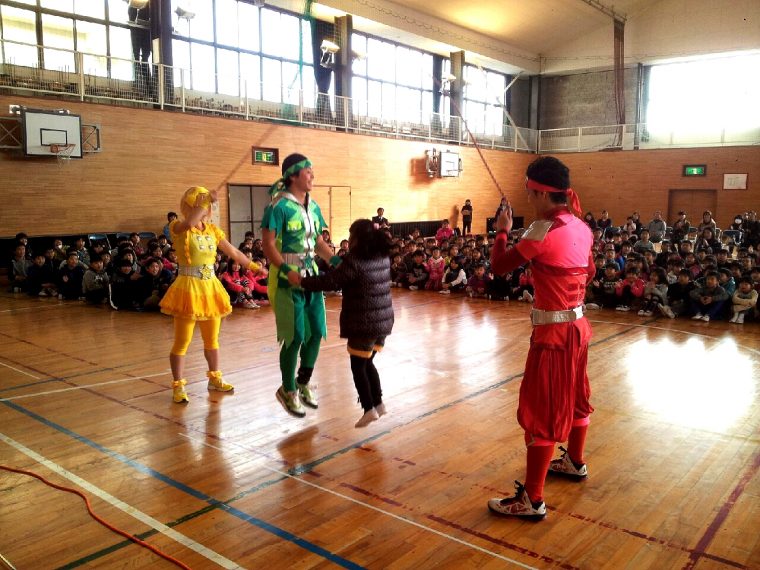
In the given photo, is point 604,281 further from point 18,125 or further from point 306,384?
point 18,125

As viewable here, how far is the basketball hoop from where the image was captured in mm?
12711

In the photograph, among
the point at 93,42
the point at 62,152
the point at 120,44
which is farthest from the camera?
the point at 120,44

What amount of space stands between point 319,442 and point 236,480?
78 centimetres

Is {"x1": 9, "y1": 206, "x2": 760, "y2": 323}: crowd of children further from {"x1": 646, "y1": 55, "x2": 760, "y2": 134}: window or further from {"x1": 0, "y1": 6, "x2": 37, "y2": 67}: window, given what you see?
{"x1": 646, "y1": 55, "x2": 760, "y2": 134}: window

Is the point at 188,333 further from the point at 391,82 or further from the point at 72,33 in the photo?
the point at 391,82

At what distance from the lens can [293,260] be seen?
4652 millimetres

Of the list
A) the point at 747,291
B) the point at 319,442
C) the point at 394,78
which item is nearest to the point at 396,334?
the point at 319,442

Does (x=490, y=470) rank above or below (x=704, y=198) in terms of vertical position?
below

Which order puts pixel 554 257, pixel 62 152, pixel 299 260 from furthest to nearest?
pixel 62 152 → pixel 299 260 → pixel 554 257

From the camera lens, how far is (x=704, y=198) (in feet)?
76.2

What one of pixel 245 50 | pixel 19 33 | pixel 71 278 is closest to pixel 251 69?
pixel 245 50

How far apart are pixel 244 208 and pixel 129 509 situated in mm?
14072

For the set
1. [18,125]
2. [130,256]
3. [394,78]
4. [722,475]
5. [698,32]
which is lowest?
[722,475]

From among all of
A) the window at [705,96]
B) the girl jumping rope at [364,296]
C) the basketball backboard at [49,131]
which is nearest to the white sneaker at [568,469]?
the girl jumping rope at [364,296]
